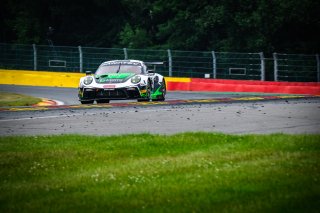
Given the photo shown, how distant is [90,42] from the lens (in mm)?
50594

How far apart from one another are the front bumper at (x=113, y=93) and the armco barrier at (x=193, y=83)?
964 cm

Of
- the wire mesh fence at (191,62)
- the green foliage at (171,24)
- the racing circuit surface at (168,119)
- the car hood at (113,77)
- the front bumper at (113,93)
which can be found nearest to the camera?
the racing circuit surface at (168,119)

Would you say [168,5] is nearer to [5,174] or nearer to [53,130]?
[53,130]

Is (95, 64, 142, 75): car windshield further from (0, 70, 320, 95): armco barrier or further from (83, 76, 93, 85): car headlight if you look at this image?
(0, 70, 320, 95): armco barrier

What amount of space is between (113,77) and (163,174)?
522 inches

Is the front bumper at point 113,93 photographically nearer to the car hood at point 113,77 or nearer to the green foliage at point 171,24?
the car hood at point 113,77

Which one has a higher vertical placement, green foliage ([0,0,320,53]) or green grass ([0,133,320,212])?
green foliage ([0,0,320,53])

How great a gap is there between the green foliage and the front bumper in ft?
62.1

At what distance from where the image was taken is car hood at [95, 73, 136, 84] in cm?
2059

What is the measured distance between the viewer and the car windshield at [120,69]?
21391 millimetres

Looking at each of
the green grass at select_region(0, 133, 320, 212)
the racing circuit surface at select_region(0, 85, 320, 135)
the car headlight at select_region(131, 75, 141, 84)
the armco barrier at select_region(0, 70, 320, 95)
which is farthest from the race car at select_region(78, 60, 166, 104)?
the green grass at select_region(0, 133, 320, 212)

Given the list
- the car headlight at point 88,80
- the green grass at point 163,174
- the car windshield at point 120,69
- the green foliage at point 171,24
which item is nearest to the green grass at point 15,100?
the car headlight at point 88,80

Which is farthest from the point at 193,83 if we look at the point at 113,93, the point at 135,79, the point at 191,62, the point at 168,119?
the point at 168,119

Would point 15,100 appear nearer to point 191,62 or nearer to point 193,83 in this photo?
point 193,83
